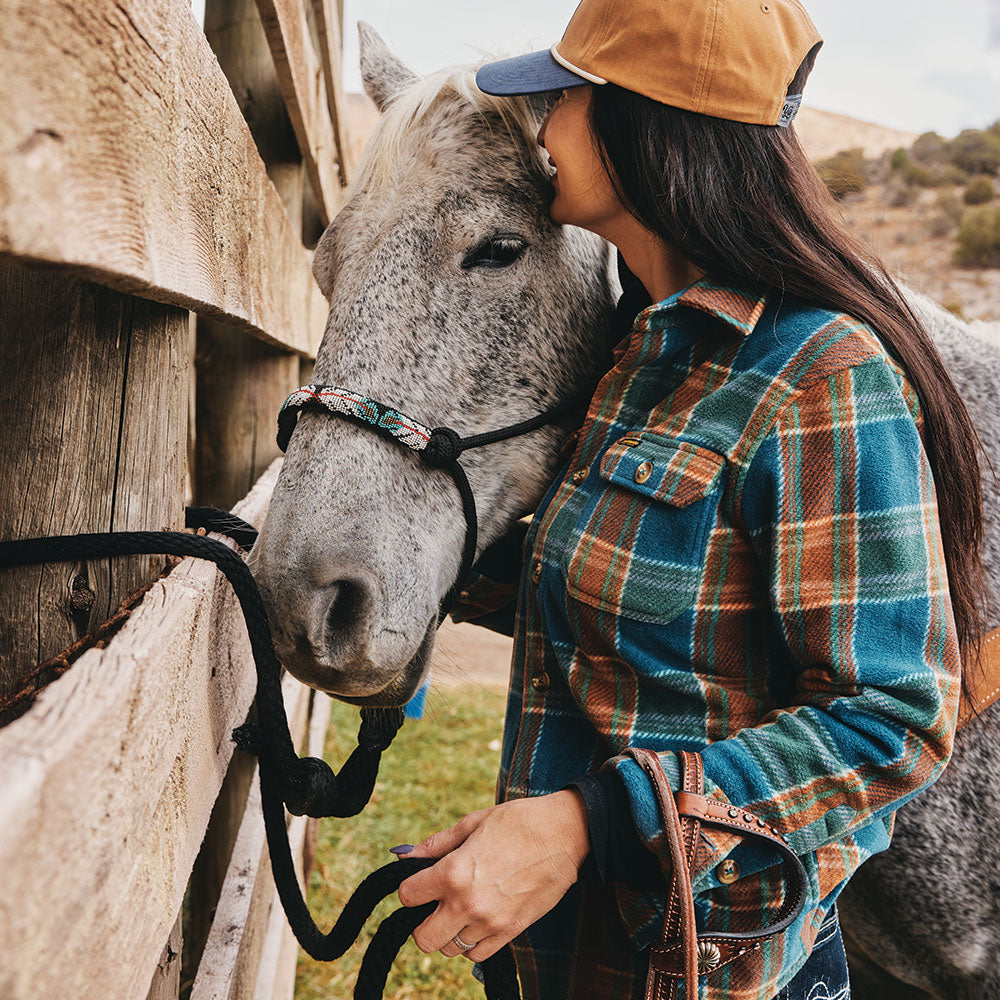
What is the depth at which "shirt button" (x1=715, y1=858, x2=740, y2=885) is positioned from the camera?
3.09 ft

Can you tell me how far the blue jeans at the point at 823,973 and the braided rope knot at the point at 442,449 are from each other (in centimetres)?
87

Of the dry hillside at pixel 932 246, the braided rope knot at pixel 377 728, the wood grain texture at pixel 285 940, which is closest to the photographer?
the braided rope knot at pixel 377 728

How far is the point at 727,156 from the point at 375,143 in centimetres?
62

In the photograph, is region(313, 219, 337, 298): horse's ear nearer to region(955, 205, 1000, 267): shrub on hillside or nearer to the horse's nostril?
the horse's nostril

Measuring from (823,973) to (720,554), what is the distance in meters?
0.66

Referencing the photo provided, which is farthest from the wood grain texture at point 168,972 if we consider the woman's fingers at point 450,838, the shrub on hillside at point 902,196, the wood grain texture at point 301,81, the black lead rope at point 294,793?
the shrub on hillside at point 902,196

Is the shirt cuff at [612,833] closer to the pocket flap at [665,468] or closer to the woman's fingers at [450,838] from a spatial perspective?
the woman's fingers at [450,838]

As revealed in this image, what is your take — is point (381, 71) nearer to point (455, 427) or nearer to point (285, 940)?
point (455, 427)

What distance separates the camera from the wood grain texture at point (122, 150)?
1.59ft

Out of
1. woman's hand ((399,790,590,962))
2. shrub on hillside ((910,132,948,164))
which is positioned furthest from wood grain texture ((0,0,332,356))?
shrub on hillside ((910,132,948,164))

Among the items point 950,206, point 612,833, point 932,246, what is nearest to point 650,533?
point 612,833

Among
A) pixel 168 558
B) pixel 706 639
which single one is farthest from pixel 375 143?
pixel 706 639

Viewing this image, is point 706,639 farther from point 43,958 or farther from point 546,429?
point 43,958

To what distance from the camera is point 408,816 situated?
12.1 feet
